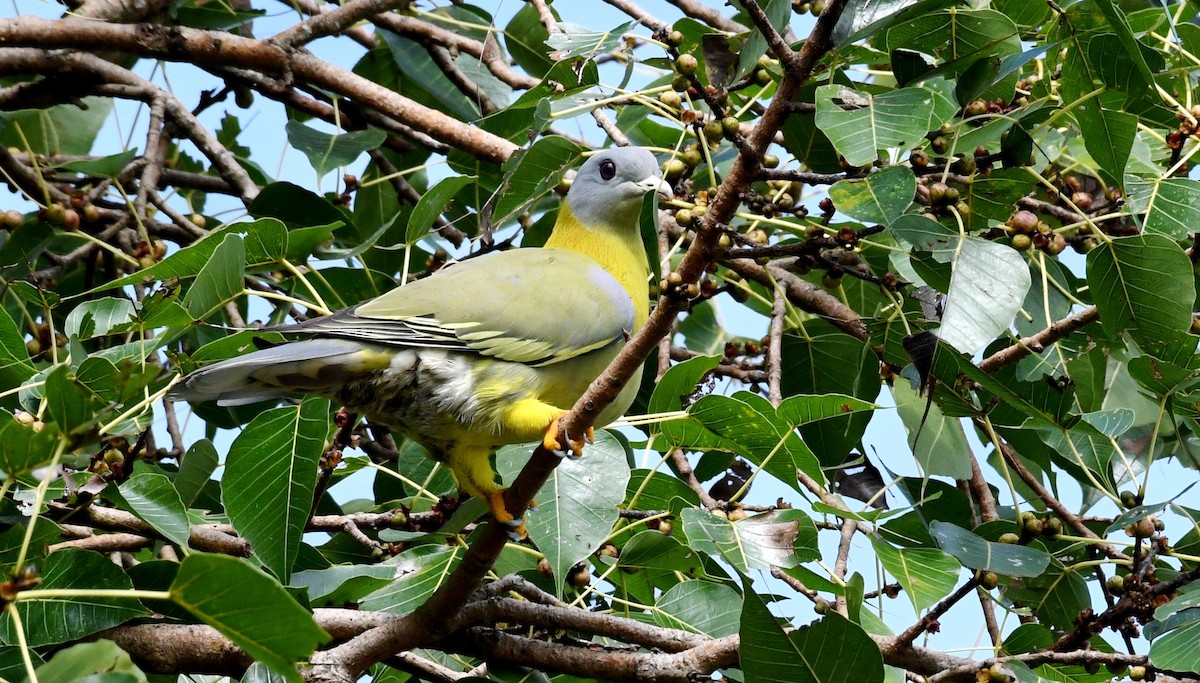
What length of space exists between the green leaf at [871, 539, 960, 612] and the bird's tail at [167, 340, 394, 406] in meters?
1.21

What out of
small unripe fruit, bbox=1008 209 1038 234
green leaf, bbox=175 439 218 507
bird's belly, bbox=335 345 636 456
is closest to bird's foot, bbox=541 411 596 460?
bird's belly, bbox=335 345 636 456

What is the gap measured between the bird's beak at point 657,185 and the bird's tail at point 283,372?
86 cm

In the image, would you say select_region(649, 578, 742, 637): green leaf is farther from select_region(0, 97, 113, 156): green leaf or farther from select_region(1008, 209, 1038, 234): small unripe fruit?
select_region(0, 97, 113, 156): green leaf

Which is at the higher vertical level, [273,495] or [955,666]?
[273,495]

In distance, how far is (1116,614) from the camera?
7.77ft

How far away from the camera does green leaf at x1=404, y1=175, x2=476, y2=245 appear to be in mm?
2980

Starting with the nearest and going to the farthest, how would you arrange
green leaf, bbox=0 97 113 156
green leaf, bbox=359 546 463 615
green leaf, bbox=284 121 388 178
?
1. green leaf, bbox=359 546 463 615
2. green leaf, bbox=284 121 388 178
3. green leaf, bbox=0 97 113 156

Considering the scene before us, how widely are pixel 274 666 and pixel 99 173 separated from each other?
2.64m

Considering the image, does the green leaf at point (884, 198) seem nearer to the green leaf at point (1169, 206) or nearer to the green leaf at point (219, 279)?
the green leaf at point (1169, 206)

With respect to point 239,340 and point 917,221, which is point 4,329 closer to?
point 239,340

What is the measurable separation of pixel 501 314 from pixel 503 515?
545mm

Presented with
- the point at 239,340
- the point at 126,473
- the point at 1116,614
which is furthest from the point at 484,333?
the point at 1116,614

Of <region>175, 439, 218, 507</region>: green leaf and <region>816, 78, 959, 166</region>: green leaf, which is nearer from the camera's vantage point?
<region>816, 78, 959, 166</region>: green leaf

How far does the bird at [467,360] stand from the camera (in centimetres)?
259
